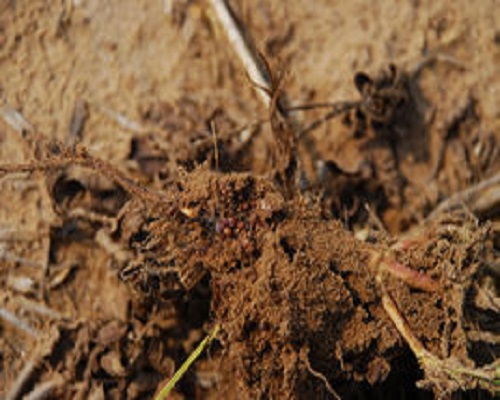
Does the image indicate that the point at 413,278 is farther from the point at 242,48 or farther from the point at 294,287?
the point at 242,48

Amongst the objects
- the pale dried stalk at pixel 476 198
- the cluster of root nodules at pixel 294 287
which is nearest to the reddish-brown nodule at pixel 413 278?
the cluster of root nodules at pixel 294 287

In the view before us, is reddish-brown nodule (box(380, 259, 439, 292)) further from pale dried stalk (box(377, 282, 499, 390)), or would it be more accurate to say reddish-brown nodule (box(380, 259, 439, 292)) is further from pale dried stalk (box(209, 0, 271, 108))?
pale dried stalk (box(209, 0, 271, 108))

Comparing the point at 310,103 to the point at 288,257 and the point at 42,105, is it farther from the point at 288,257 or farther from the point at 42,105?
the point at 42,105

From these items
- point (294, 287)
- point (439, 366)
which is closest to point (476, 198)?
point (439, 366)

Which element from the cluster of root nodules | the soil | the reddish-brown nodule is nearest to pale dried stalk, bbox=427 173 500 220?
the soil

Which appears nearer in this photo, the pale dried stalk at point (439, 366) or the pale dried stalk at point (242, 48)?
the pale dried stalk at point (439, 366)

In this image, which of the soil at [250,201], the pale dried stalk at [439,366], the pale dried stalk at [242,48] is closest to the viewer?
the pale dried stalk at [439,366]

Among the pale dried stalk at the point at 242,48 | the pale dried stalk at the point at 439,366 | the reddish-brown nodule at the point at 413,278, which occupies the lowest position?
the pale dried stalk at the point at 439,366

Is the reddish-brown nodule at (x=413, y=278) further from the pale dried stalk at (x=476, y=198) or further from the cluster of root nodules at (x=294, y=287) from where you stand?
the pale dried stalk at (x=476, y=198)
